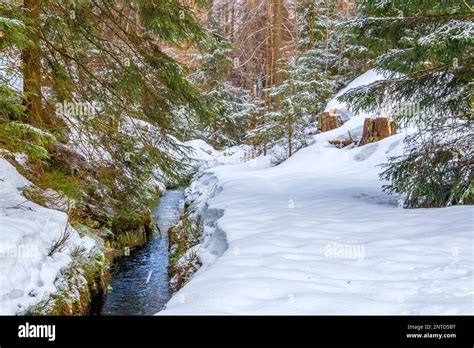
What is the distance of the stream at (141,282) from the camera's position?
6574 mm

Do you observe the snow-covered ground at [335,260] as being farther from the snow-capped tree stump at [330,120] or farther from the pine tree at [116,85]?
the snow-capped tree stump at [330,120]

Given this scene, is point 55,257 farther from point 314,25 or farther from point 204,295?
point 314,25

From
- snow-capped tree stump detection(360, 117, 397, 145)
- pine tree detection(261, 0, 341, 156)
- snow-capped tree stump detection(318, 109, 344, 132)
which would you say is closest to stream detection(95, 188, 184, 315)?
pine tree detection(261, 0, 341, 156)

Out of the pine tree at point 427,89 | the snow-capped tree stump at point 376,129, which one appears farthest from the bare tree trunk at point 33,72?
the snow-capped tree stump at point 376,129

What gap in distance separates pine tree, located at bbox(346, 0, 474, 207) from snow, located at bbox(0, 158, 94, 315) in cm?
471

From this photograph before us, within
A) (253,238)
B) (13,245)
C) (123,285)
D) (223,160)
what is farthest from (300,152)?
(13,245)

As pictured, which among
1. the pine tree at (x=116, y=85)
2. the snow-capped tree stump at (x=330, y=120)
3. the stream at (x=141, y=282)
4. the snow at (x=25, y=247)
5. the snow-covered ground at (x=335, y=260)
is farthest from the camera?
the snow-capped tree stump at (x=330, y=120)

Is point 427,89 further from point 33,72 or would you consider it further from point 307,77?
point 307,77

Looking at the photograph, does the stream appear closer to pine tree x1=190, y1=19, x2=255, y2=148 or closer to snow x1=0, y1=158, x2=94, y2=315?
snow x1=0, y1=158, x2=94, y2=315

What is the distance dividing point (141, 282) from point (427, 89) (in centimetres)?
589

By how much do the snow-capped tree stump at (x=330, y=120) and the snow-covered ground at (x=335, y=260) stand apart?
9120mm

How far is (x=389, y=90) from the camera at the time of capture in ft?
20.3
